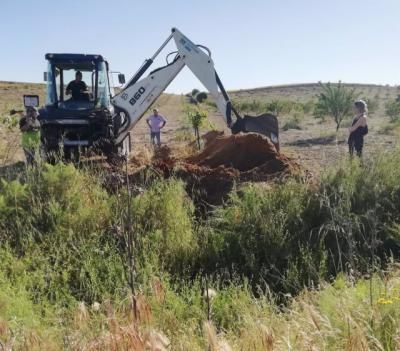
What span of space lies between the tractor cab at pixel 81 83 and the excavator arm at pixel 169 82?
0.51 metres

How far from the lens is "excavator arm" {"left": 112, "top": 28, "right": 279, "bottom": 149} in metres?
12.5

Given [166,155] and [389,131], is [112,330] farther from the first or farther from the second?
[389,131]

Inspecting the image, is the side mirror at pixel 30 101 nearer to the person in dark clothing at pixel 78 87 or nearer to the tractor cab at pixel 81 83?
the tractor cab at pixel 81 83

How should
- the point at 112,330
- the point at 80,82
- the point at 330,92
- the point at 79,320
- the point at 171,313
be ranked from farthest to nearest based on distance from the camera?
the point at 330,92 → the point at 80,82 → the point at 171,313 → the point at 79,320 → the point at 112,330

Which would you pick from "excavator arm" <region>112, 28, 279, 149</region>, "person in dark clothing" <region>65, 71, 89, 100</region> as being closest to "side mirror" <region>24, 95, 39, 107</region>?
"person in dark clothing" <region>65, 71, 89, 100</region>

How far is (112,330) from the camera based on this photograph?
111 inches

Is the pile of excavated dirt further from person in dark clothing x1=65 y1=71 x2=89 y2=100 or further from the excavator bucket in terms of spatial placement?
person in dark clothing x1=65 y1=71 x2=89 y2=100

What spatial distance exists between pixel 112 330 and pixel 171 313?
174cm

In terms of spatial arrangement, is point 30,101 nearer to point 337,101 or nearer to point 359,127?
point 359,127

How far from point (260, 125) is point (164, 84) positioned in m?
2.43

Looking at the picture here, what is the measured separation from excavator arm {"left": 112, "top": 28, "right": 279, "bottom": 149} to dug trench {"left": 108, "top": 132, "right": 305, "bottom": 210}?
3.78ft

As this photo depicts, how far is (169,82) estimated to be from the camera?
12.7 meters

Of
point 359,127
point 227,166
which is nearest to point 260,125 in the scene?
point 227,166

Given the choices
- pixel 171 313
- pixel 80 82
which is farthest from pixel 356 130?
pixel 171 313
